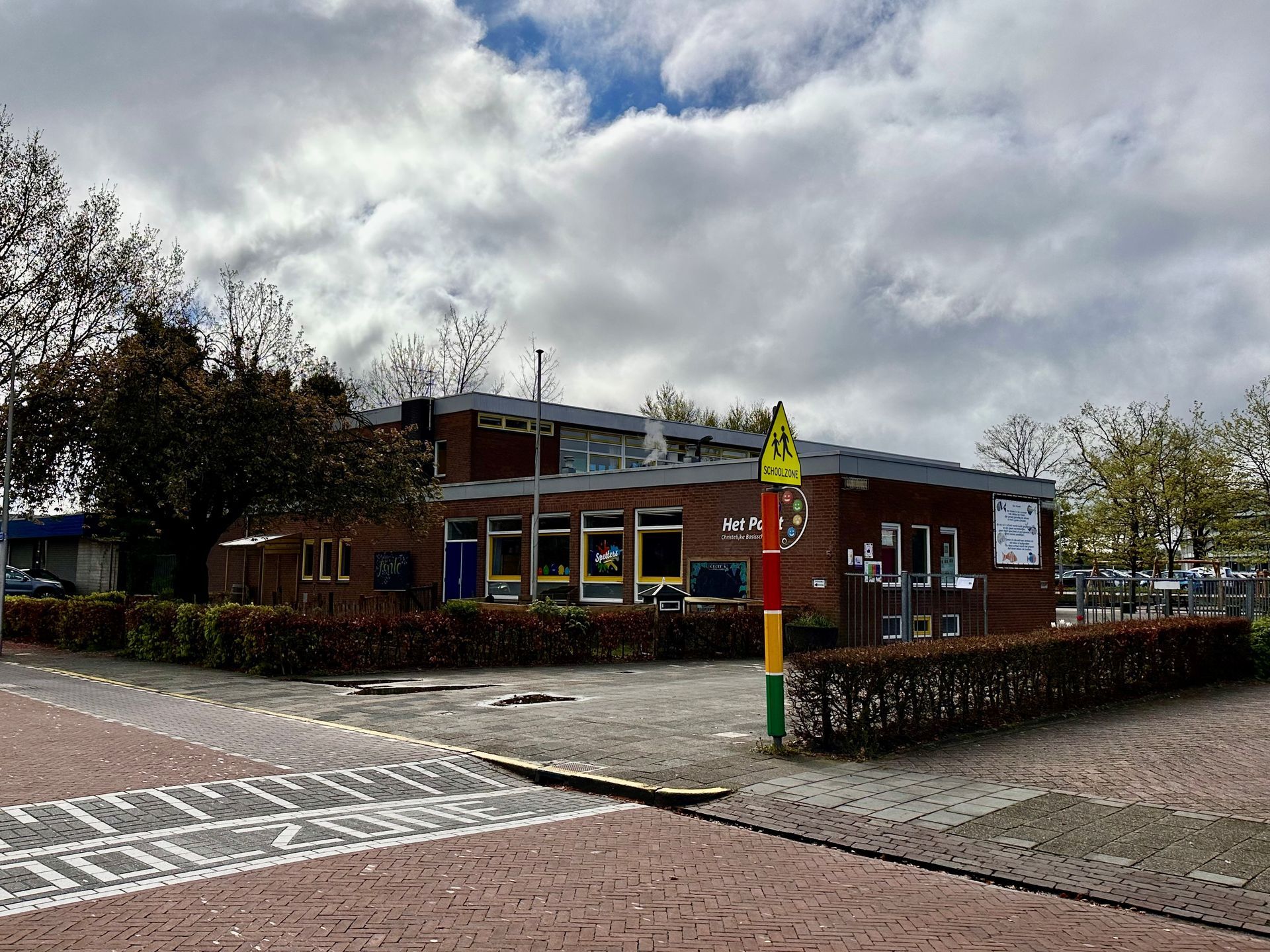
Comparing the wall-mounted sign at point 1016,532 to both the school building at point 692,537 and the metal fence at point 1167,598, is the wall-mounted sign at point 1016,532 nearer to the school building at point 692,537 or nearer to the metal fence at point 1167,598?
the school building at point 692,537

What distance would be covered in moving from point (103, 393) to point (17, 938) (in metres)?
17.7

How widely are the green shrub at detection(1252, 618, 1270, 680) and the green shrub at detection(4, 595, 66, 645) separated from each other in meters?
23.0

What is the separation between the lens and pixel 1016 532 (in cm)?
2836

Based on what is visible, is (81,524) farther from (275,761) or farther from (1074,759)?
(1074,759)

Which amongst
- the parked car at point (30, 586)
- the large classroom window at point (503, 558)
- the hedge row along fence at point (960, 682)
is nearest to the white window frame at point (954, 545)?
the large classroom window at point (503, 558)

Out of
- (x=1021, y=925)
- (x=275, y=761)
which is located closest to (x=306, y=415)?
(x=275, y=761)

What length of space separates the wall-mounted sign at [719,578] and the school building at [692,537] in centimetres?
4

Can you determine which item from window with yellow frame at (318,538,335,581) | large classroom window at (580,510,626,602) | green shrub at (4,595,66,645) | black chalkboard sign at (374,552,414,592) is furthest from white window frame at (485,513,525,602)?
green shrub at (4,595,66,645)

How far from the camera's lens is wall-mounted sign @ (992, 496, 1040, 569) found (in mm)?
27953

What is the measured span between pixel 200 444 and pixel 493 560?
12.3m

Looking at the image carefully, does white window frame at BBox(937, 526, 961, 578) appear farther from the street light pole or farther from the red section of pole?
the street light pole

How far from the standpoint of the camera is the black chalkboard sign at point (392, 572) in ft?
113

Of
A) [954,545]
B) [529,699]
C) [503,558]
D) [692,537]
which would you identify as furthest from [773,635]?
[503,558]

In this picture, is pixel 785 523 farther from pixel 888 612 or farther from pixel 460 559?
pixel 460 559
